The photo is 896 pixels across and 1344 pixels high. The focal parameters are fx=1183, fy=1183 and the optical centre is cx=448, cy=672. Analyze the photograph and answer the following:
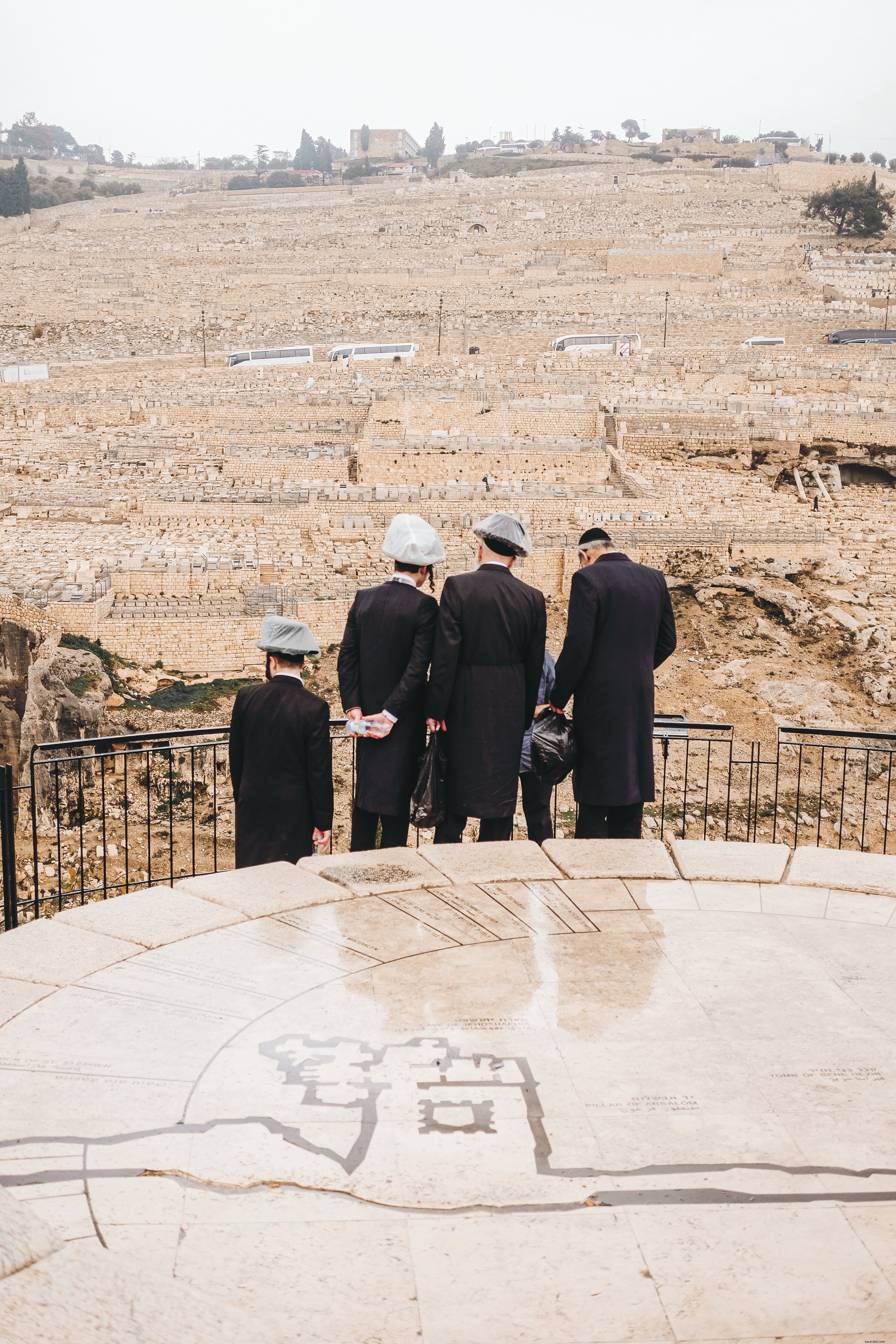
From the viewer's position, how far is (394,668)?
15.8 feet

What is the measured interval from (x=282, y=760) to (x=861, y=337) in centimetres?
3530

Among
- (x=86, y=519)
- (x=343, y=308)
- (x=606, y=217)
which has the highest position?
(x=606, y=217)

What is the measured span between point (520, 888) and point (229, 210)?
71.7m

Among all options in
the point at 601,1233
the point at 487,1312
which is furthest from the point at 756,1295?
the point at 487,1312

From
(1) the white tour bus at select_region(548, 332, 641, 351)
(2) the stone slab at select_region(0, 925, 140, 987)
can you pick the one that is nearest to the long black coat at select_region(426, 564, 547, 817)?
(2) the stone slab at select_region(0, 925, 140, 987)

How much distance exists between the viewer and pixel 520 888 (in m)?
4.41

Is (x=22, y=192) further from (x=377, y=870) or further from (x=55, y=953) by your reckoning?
(x=55, y=953)

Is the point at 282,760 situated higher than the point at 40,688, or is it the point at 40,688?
the point at 282,760

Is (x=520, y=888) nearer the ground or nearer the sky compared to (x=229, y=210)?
nearer the ground

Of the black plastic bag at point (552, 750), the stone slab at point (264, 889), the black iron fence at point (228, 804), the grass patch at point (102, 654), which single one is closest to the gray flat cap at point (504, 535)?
the black plastic bag at point (552, 750)

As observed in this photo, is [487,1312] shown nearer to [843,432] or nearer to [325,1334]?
[325,1334]

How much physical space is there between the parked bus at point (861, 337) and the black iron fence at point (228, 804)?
87.7ft

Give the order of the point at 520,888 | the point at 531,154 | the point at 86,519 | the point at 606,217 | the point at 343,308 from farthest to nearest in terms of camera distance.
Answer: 1. the point at 531,154
2. the point at 606,217
3. the point at 343,308
4. the point at 86,519
5. the point at 520,888

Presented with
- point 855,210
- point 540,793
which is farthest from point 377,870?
point 855,210
